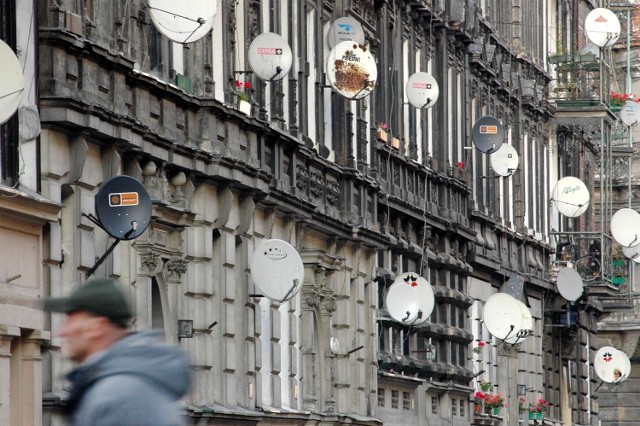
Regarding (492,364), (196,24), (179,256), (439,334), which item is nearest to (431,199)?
(439,334)

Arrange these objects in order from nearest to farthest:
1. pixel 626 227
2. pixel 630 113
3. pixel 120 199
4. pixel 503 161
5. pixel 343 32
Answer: pixel 120 199 → pixel 343 32 → pixel 503 161 → pixel 626 227 → pixel 630 113

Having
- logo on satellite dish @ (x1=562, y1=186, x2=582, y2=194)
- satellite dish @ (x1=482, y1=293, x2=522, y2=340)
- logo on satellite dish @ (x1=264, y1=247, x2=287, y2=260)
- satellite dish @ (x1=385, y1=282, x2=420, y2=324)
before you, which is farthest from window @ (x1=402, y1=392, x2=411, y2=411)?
logo on satellite dish @ (x1=562, y1=186, x2=582, y2=194)

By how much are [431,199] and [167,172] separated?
1812cm

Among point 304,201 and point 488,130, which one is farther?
point 488,130

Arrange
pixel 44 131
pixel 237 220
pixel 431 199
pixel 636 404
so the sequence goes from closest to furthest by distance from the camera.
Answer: pixel 44 131, pixel 237 220, pixel 431 199, pixel 636 404

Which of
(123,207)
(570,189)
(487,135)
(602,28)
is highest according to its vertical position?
(602,28)

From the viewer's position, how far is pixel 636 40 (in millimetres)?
78438

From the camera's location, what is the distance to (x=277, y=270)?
27.6 meters

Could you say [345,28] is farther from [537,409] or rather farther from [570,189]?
[570,189]

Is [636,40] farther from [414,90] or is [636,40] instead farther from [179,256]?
[179,256]

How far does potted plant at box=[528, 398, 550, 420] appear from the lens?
52.5 metres

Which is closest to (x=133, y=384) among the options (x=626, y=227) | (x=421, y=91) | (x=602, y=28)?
(x=421, y=91)

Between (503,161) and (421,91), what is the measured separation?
10238 mm

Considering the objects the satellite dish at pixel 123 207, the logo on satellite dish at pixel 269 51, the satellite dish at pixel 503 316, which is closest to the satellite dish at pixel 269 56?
the logo on satellite dish at pixel 269 51
